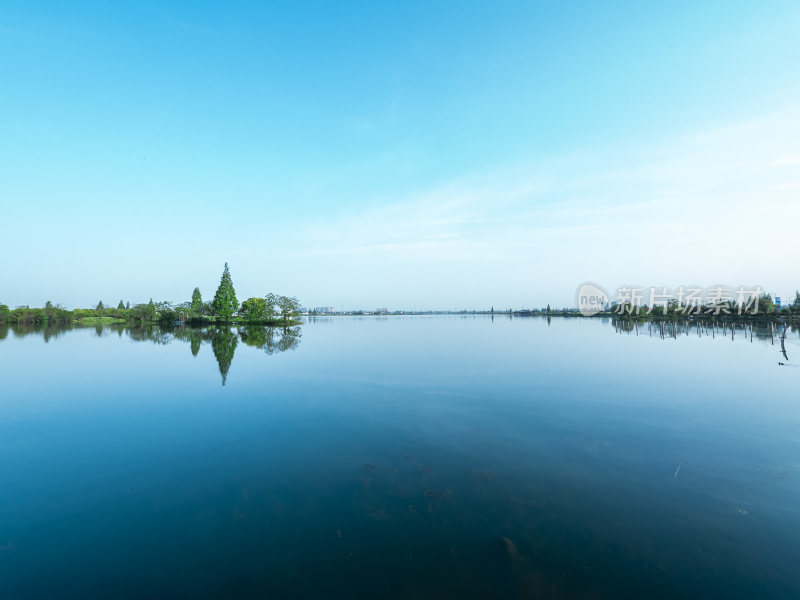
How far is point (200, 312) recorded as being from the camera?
8762cm

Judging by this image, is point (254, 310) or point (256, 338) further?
point (254, 310)

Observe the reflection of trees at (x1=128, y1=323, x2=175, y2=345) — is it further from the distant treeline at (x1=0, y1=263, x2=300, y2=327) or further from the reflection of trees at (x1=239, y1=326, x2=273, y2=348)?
the distant treeline at (x1=0, y1=263, x2=300, y2=327)

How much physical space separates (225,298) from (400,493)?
3031 inches

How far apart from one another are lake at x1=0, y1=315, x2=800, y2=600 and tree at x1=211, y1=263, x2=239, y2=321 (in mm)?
62525

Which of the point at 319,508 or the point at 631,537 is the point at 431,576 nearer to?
the point at 319,508

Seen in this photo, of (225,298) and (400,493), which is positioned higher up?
(225,298)

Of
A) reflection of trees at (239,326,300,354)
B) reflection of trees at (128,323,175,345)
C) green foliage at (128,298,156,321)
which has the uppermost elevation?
green foliage at (128,298,156,321)

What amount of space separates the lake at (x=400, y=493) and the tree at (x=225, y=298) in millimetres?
62525

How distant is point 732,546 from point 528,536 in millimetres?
2981

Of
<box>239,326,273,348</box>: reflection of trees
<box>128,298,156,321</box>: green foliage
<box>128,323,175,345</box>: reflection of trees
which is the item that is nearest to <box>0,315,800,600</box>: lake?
<box>239,326,273,348</box>: reflection of trees

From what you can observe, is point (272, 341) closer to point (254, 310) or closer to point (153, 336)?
point (153, 336)

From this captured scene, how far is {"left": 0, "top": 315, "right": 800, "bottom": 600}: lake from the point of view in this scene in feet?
14.3

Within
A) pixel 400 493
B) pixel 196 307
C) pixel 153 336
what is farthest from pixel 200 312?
pixel 400 493

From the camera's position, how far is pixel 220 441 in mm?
8992
